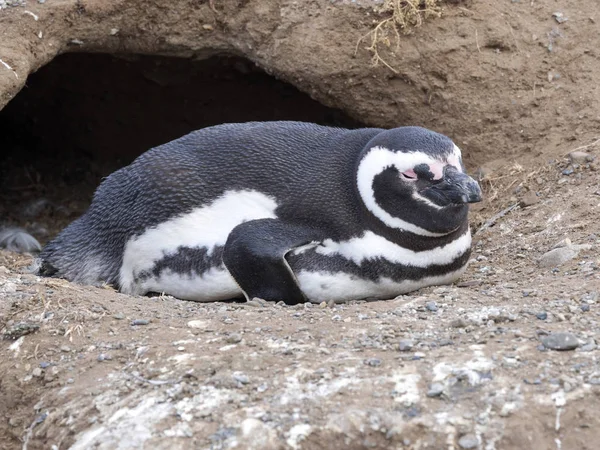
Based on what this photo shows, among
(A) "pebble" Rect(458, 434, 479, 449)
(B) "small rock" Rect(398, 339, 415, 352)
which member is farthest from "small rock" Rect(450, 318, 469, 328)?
(A) "pebble" Rect(458, 434, 479, 449)

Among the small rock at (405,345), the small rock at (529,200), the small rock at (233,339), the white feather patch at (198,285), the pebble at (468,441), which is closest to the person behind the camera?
the pebble at (468,441)

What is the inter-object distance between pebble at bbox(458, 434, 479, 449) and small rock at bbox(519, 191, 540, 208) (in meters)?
2.40

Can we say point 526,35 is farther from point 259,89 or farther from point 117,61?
point 117,61

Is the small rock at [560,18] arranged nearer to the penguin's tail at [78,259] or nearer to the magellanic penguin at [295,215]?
the magellanic penguin at [295,215]

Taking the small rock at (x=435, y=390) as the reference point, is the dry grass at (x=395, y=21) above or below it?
above

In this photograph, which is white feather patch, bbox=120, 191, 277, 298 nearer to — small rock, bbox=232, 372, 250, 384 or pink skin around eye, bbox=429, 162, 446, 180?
pink skin around eye, bbox=429, 162, 446, 180

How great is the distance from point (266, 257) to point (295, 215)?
10.4 inches

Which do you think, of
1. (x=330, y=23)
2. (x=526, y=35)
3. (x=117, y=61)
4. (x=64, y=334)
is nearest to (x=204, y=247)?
(x=64, y=334)

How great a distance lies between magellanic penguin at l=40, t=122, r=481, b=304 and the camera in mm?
3869

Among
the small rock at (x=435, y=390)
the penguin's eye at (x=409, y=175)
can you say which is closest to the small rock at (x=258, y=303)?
the penguin's eye at (x=409, y=175)

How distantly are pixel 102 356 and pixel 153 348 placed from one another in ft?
0.56

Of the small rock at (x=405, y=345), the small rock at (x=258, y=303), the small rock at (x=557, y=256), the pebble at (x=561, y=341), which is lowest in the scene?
the small rock at (x=258, y=303)

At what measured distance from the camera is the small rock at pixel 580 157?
4.73 meters

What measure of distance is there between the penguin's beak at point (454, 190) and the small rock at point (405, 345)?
36.9 inches
